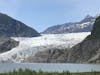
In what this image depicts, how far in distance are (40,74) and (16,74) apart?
2.27 metres

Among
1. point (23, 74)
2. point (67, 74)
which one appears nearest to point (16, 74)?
point (23, 74)

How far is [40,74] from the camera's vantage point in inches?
1320

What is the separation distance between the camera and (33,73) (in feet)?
110

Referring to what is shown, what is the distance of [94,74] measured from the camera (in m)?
34.1

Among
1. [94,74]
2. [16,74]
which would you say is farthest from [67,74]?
[16,74]

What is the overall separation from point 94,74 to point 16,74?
7.45 m

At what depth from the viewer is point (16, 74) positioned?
33625 mm

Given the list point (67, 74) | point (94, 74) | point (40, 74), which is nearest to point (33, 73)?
point (40, 74)

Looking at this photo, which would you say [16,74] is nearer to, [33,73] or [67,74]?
[33,73]

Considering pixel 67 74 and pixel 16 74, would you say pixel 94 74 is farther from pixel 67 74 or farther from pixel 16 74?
pixel 16 74

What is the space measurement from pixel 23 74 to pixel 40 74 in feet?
5.26

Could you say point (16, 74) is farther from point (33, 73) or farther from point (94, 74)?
point (94, 74)

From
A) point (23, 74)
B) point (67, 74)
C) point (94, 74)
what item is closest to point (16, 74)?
point (23, 74)

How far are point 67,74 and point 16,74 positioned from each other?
4.94 m
